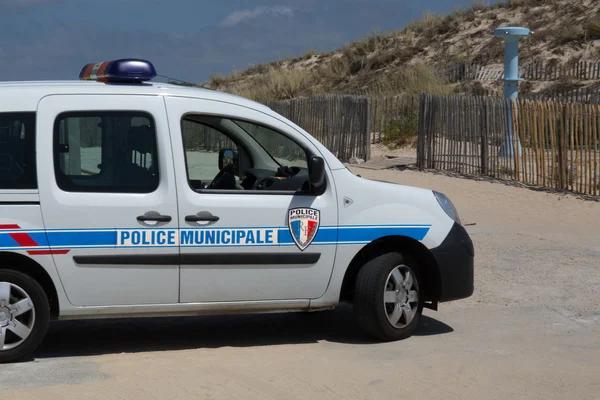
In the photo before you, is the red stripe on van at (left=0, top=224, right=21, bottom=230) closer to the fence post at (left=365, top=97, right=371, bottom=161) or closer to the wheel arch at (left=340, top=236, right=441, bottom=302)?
the wheel arch at (left=340, top=236, right=441, bottom=302)

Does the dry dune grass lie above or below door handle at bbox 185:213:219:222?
above

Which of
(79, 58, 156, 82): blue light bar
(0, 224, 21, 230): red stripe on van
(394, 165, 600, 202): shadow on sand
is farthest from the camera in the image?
(394, 165, 600, 202): shadow on sand

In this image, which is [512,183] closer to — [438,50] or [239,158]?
[239,158]

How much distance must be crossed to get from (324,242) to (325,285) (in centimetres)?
31

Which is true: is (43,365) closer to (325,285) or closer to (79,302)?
(79,302)

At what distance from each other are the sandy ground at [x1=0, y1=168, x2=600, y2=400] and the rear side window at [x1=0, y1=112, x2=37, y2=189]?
118cm

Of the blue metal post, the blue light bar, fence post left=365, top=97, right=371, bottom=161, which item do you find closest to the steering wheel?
the blue light bar

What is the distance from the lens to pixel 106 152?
6.31m

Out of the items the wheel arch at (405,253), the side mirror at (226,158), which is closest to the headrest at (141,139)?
the side mirror at (226,158)

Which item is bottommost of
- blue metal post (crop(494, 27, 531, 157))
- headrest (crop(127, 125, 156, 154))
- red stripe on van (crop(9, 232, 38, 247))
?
red stripe on van (crop(9, 232, 38, 247))

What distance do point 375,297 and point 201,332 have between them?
1.45 metres

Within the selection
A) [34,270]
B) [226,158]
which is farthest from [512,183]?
[34,270]

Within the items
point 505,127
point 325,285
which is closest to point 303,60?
point 505,127

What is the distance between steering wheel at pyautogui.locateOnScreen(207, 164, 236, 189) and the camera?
271 inches
